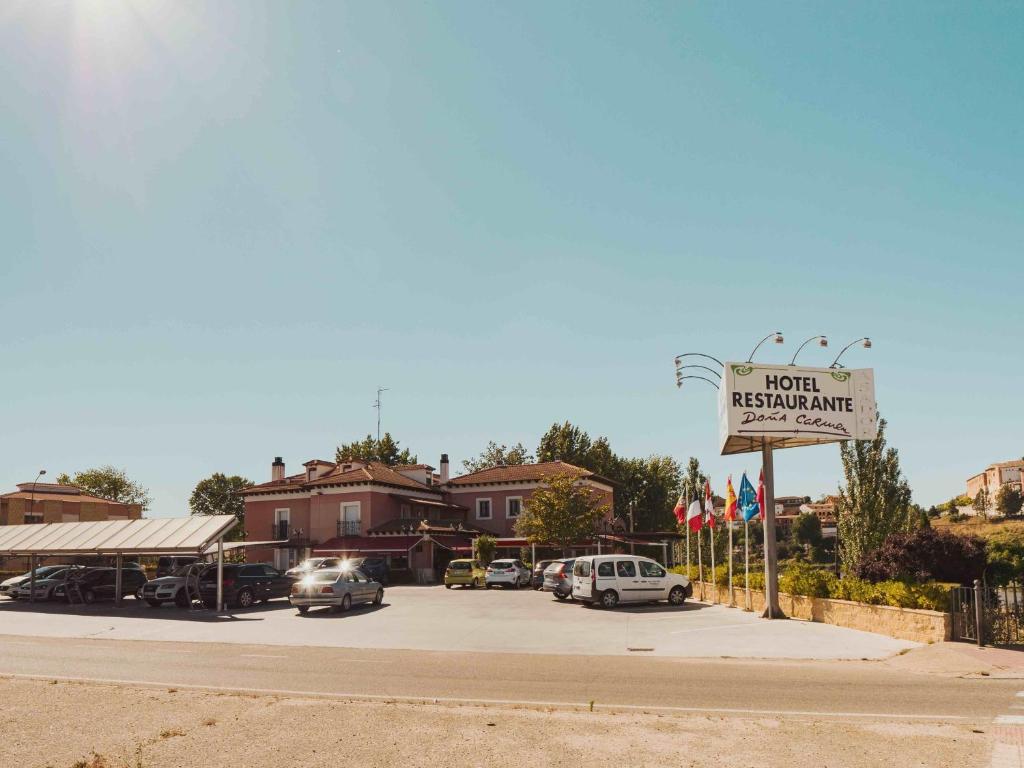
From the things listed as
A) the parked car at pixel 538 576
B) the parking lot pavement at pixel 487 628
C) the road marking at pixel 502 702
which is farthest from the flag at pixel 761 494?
the parked car at pixel 538 576

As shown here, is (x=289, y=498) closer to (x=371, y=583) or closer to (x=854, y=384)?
(x=371, y=583)

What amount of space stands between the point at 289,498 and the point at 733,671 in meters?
43.6

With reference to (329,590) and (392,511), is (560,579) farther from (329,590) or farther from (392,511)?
(392,511)

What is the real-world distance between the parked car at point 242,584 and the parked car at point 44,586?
801 cm

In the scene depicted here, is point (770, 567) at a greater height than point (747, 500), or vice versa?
point (747, 500)

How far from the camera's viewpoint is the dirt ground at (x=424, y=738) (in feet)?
25.8

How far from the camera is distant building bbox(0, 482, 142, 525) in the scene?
70125 millimetres

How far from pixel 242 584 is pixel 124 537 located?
5.16 m

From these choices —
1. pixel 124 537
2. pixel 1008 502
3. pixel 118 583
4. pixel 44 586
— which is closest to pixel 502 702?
pixel 124 537

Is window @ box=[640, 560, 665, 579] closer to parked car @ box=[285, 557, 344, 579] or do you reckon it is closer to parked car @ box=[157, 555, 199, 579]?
parked car @ box=[285, 557, 344, 579]

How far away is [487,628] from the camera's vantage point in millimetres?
21406

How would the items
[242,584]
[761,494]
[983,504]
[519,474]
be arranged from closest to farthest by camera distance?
[761,494] → [242,584] → [519,474] → [983,504]

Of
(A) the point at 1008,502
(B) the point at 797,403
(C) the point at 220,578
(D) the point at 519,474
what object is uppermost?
(B) the point at 797,403

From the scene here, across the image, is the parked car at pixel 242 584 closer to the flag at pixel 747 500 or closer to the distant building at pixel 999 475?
the flag at pixel 747 500
